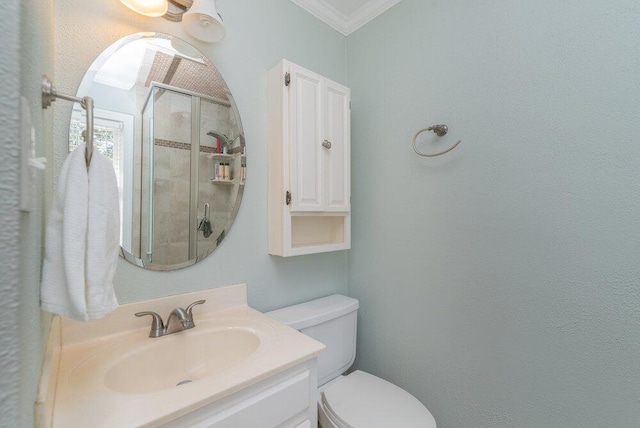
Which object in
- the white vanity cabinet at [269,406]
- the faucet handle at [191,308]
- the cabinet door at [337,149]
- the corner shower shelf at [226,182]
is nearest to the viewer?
the white vanity cabinet at [269,406]

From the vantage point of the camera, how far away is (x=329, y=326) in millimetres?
1332

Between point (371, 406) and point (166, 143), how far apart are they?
4.36 feet

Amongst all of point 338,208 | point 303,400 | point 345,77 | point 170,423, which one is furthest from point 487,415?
point 345,77

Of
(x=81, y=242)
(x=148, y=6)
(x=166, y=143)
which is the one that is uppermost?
(x=148, y=6)

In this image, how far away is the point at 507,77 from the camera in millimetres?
1072

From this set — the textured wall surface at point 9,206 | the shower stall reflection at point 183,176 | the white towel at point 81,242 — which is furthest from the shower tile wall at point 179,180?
the textured wall surface at point 9,206

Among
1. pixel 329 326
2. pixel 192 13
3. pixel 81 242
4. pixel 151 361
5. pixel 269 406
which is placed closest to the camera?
pixel 81 242

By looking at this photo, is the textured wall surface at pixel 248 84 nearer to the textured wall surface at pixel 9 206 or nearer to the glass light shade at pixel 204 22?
the glass light shade at pixel 204 22

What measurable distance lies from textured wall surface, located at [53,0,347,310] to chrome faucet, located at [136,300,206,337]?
10cm

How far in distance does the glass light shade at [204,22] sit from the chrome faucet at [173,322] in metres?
1.07

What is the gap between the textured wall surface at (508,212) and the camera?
0.87 metres

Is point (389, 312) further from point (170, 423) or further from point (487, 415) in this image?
point (170, 423)

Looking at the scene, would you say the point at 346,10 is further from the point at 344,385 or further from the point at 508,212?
the point at 344,385

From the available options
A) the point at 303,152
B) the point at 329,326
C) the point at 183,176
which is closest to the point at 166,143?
the point at 183,176
